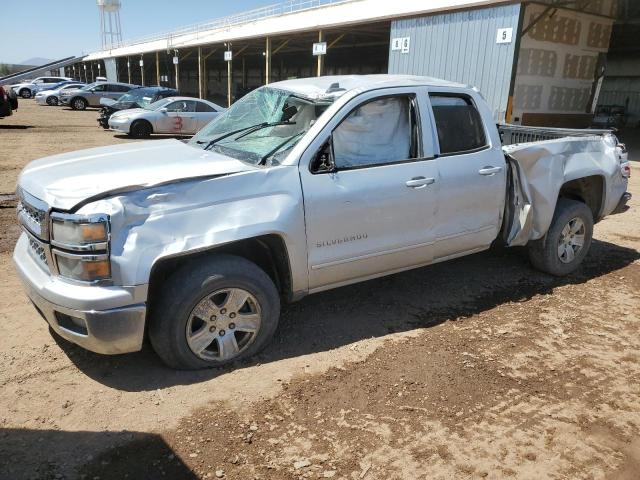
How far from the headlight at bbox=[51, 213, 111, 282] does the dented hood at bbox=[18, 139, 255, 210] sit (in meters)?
0.11

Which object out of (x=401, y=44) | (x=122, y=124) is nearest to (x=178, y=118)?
(x=122, y=124)

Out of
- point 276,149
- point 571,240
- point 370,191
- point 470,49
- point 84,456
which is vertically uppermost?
point 470,49

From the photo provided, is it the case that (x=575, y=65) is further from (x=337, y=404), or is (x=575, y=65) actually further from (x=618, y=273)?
→ (x=337, y=404)

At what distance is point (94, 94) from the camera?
30.7 m

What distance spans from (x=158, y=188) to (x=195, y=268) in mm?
550

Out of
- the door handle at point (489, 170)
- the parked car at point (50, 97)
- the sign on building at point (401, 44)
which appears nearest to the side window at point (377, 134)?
the door handle at point (489, 170)

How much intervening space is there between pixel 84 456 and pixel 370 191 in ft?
8.00

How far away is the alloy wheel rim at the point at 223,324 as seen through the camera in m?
3.32

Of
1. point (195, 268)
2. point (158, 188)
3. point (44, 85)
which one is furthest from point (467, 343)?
point (44, 85)

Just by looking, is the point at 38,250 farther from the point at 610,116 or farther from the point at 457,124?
the point at 610,116

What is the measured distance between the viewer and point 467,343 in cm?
394

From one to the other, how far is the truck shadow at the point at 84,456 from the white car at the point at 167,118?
595 inches

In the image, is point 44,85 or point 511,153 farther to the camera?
point 44,85

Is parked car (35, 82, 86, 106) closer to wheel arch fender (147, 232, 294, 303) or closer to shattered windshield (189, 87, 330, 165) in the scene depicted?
shattered windshield (189, 87, 330, 165)
